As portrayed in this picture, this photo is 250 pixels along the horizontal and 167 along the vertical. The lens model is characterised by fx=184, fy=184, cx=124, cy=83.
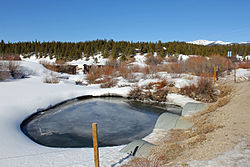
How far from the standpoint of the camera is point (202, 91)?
15539 mm

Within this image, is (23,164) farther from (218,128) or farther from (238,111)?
(238,111)

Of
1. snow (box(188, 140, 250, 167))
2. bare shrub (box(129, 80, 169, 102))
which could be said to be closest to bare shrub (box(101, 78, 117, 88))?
bare shrub (box(129, 80, 169, 102))

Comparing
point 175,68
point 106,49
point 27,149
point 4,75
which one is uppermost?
point 106,49

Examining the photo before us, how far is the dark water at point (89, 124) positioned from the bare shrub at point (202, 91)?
3.95 m

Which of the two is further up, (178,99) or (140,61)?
(140,61)

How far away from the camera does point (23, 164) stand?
504cm

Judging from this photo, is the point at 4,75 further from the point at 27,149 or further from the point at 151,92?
the point at 27,149

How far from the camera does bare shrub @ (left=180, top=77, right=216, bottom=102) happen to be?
15.0 meters

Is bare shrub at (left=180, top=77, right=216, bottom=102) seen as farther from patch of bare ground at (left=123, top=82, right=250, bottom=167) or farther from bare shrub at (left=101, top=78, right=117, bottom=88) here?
bare shrub at (left=101, top=78, right=117, bottom=88)

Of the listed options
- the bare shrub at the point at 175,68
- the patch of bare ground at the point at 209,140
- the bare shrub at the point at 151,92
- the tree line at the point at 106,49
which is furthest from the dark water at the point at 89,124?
the tree line at the point at 106,49

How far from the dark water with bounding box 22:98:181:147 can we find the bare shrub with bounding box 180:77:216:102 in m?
3.95

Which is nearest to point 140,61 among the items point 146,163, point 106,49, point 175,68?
point 175,68

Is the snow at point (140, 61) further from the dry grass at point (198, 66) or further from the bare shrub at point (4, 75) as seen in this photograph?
the bare shrub at point (4, 75)

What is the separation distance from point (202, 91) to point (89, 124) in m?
10.3
